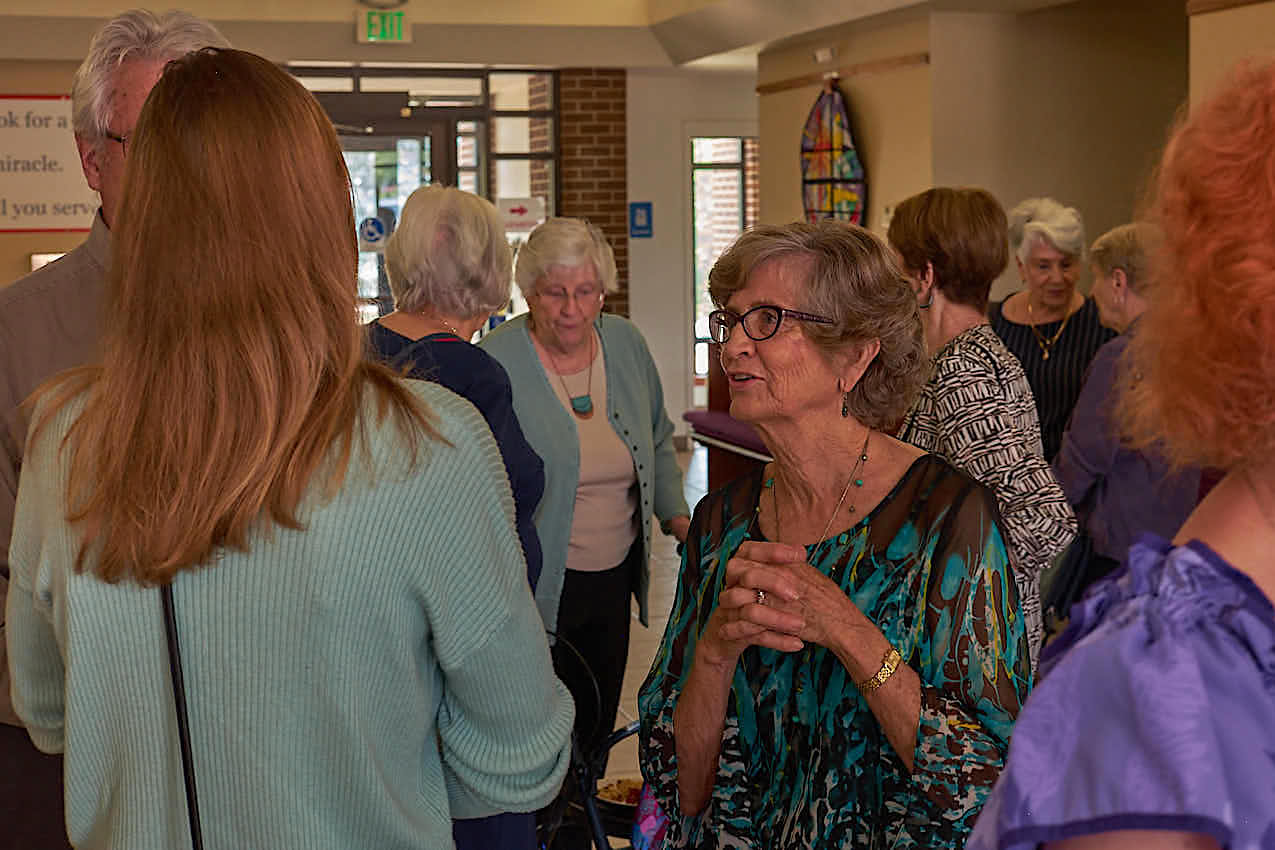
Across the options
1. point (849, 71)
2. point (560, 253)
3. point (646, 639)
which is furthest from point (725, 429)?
point (849, 71)

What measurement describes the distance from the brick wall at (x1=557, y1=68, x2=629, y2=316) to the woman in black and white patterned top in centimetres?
915

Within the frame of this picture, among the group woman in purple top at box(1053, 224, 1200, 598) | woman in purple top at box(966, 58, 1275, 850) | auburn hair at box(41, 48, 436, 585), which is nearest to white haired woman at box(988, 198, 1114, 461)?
woman in purple top at box(1053, 224, 1200, 598)

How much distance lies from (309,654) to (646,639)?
17.6 feet

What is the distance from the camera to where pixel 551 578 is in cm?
381

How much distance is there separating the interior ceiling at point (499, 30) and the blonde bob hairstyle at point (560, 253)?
19.9 feet

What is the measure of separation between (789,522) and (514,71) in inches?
434

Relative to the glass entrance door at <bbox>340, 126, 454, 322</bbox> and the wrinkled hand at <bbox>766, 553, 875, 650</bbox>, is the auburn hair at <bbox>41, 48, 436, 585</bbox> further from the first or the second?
the glass entrance door at <bbox>340, 126, 454, 322</bbox>

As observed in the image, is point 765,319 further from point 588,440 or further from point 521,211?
point 521,211

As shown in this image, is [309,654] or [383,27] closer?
[309,654]

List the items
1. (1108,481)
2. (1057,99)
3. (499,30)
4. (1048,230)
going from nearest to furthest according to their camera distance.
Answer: (1108,481)
(1048,230)
(1057,99)
(499,30)

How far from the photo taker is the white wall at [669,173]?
510 inches

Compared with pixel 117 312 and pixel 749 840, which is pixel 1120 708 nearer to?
pixel 117 312

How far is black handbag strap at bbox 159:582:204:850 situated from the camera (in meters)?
1.44

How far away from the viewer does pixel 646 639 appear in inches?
266
